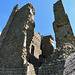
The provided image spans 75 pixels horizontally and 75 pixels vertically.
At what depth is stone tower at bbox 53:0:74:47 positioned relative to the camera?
7.85 m

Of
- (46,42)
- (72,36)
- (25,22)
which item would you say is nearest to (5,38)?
(25,22)

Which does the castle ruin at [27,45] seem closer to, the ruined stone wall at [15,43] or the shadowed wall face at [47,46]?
the ruined stone wall at [15,43]

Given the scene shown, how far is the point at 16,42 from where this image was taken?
747 centimetres

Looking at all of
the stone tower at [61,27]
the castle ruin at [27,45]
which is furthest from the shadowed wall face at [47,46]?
the stone tower at [61,27]

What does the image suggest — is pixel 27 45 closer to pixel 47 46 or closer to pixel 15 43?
pixel 15 43

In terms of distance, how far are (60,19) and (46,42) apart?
6.54 meters

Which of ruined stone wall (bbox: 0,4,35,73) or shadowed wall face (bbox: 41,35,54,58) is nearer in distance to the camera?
ruined stone wall (bbox: 0,4,35,73)

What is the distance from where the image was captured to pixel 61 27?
8.76 meters

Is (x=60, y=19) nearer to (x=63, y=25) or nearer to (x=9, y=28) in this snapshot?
(x=63, y=25)

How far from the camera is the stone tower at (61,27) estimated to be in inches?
309

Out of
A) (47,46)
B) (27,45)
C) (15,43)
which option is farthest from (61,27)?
(47,46)

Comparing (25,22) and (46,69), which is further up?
(25,22)

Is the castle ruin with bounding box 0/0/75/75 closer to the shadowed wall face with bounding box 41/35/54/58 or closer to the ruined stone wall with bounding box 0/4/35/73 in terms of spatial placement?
the ruined stone wall with bounding box 0/4/35/73

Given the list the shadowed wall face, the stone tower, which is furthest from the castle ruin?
the shadowed wall face
